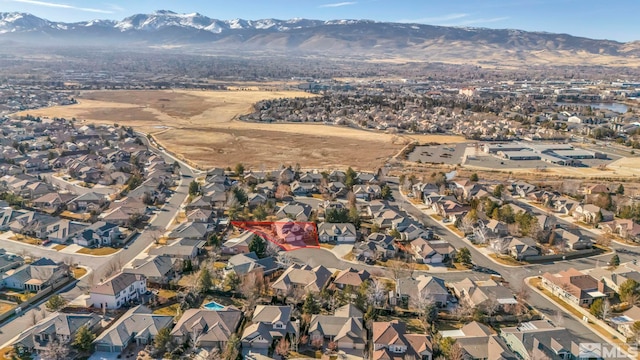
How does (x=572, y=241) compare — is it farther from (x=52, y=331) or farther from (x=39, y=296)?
(x=39, y=296)

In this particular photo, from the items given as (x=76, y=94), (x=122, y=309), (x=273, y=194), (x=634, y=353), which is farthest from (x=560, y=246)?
(x=76, y=94)

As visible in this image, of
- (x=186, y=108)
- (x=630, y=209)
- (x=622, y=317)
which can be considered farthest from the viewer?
(x=186, y=108)

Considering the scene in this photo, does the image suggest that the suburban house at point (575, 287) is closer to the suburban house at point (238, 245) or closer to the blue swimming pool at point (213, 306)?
the suburban house at point (238, 245)

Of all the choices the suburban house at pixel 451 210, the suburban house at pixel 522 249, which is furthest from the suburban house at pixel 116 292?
the suburban house at pixel 451 210

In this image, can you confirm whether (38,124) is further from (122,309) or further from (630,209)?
(630,209)

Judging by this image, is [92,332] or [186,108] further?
[186,108]

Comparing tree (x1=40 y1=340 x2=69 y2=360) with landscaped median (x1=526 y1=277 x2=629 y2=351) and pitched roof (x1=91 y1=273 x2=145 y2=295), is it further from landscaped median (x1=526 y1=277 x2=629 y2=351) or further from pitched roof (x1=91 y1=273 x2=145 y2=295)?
landscaped median (x1=526 y1=277 x2=629 y2=351)
